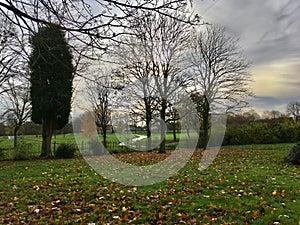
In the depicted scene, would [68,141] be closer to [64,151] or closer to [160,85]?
[64,151]

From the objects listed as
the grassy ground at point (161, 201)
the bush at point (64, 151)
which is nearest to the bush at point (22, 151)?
the bush at point (64, 151)

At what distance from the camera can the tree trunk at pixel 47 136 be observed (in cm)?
1496

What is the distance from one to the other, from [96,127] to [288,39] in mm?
10507

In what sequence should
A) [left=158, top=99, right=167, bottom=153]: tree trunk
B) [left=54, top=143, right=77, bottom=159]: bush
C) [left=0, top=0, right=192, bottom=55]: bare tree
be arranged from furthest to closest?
1. [left=158, top=99, right=167, bottom=153]: tree trunk
2. [left=54, top=143, right=77, bottom=159]: bush
3. [left=0, top=0, right=192, bottom=55]: bare tree

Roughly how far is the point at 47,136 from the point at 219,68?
11836mm

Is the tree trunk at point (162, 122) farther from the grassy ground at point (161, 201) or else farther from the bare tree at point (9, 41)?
the bare tree at point (9, 41)

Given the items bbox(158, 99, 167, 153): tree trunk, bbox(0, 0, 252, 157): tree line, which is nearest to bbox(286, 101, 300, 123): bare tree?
bbox(0, 0, 252, 157): tree line

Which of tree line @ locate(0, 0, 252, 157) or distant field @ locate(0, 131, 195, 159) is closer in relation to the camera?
tree line @ locate(0, 0, 252, 157)

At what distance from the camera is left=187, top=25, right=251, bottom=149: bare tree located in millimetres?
17922

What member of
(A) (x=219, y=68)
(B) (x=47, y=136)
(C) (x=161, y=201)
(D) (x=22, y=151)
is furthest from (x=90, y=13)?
(A) (x=219, y=68)

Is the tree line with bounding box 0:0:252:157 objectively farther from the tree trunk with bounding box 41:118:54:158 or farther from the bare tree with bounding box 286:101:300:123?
the bare tree with bounding box 286:101:300:123

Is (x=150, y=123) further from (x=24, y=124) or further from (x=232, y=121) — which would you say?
(x=24, y=124)

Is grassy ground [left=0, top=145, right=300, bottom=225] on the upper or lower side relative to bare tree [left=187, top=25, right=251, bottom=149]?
lower

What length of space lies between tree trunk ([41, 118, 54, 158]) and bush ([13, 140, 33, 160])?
909 millimetres
